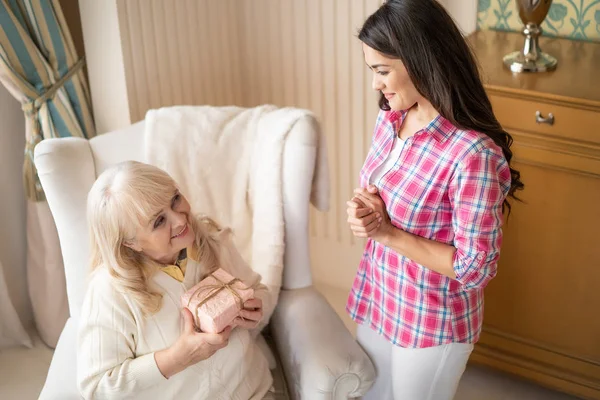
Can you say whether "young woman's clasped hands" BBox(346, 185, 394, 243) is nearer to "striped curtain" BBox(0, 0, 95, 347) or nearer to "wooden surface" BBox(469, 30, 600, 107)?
"wooden surface" BBox(469, 30, 600, 107)

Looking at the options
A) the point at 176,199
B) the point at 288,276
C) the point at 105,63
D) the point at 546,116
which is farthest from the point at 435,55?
the point at 105,63

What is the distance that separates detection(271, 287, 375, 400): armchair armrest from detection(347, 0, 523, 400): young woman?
3.1 inches

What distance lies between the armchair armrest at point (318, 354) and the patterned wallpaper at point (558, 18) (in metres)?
1.07

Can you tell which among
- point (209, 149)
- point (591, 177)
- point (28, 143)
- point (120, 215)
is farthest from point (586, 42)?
point (28, 143)

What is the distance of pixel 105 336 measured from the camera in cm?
171

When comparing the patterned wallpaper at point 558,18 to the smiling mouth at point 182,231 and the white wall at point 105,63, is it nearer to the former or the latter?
the white wall at point 105,63

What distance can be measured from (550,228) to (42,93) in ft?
4.93

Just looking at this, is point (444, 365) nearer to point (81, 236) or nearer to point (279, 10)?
point (81, 236)

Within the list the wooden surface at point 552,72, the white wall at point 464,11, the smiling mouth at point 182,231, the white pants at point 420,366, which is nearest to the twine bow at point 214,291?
the smiling mouth at point 182,231

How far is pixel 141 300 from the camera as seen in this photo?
172 cm

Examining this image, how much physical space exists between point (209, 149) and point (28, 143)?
71cm

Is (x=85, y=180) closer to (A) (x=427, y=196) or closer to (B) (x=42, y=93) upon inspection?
(B) (x=42, y=93)

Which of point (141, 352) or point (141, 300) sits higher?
point (141, 300)

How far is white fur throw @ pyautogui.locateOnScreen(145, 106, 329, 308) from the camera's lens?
2088 millimetres
